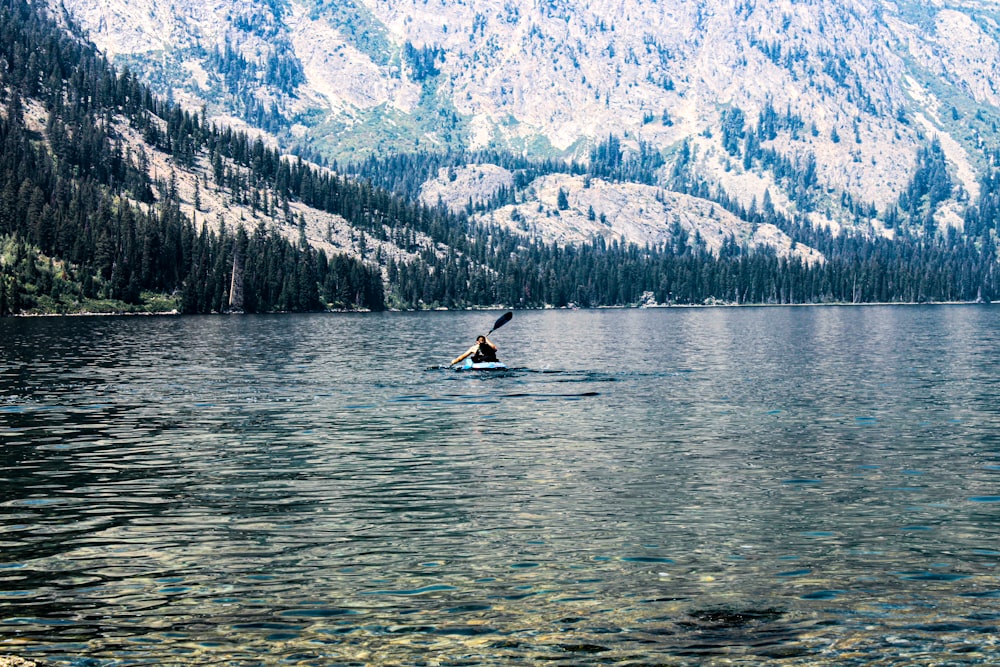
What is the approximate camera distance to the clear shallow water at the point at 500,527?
20406mm

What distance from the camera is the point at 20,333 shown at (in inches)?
5896

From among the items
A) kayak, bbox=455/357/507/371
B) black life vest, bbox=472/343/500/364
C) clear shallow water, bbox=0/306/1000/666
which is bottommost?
clear shallow water, bbox=0/306/1000/666

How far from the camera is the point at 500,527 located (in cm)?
3027

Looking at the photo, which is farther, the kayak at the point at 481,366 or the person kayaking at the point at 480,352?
the kayak at the point at 481,366

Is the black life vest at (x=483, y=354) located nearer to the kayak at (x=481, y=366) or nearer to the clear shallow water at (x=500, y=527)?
the kayak at (x=481, y=366)

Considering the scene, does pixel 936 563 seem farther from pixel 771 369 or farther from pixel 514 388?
pixel 771 369

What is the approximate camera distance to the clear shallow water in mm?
20406

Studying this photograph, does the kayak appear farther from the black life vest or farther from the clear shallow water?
the clear shallow water

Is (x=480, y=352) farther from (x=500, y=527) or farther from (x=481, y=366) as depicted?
(x=500, y=527)

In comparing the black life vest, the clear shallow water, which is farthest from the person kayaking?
the clear shallow water

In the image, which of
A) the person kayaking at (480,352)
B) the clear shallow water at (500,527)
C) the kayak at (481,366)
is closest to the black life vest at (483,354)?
the person kayaking at (480,352)

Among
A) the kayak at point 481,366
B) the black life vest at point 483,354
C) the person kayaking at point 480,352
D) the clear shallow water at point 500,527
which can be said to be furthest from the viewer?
the kayak at point 481,366

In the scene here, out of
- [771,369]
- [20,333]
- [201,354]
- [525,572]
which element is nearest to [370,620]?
[525,572]

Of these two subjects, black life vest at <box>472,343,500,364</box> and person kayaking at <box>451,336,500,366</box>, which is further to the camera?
black life vest at <box>472,343,500,364</box>
